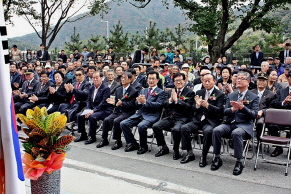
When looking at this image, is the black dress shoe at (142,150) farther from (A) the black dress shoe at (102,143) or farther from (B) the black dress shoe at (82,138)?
(B) the black dress shoe at (82,138)

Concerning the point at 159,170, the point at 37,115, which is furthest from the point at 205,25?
the point at 37,115

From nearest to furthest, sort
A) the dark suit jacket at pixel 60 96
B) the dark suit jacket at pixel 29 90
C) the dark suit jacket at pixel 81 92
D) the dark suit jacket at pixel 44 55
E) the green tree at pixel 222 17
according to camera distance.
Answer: the dark suit jacket at pixel 81 92 < the dark suit jacket at pixel 60 96 < the dark suit jacket at pixel 29 90 < the green tree at pixel 222 17 < the dark suit jacket at pixel 44 55

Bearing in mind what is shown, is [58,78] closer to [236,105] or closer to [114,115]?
[114,115]

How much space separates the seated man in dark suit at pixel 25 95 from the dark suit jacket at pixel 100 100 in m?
2.45

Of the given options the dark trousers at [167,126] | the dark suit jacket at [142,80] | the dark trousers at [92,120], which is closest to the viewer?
the dark trousers at [167,126]

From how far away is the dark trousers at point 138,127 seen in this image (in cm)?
685

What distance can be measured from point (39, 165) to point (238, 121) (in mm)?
3741

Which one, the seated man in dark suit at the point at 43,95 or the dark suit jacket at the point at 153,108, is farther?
the seated man in dark suit at the point at 43,95

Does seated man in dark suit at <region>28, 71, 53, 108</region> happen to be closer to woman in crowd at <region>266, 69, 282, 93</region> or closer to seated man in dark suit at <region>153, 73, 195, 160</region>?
seated man in dark suit at <region>153, 73, 195, 160</region>

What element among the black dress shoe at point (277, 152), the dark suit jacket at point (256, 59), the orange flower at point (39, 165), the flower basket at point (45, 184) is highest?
the dark suit jacket at point (256, 59)

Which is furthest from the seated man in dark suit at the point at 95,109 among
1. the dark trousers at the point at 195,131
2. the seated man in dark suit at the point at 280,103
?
the seated man in dark suit at the point at 280,103

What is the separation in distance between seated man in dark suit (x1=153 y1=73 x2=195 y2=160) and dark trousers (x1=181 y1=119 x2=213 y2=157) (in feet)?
0.71

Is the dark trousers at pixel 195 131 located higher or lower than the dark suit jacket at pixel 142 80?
lower

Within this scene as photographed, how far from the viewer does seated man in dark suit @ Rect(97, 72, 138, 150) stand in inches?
289
